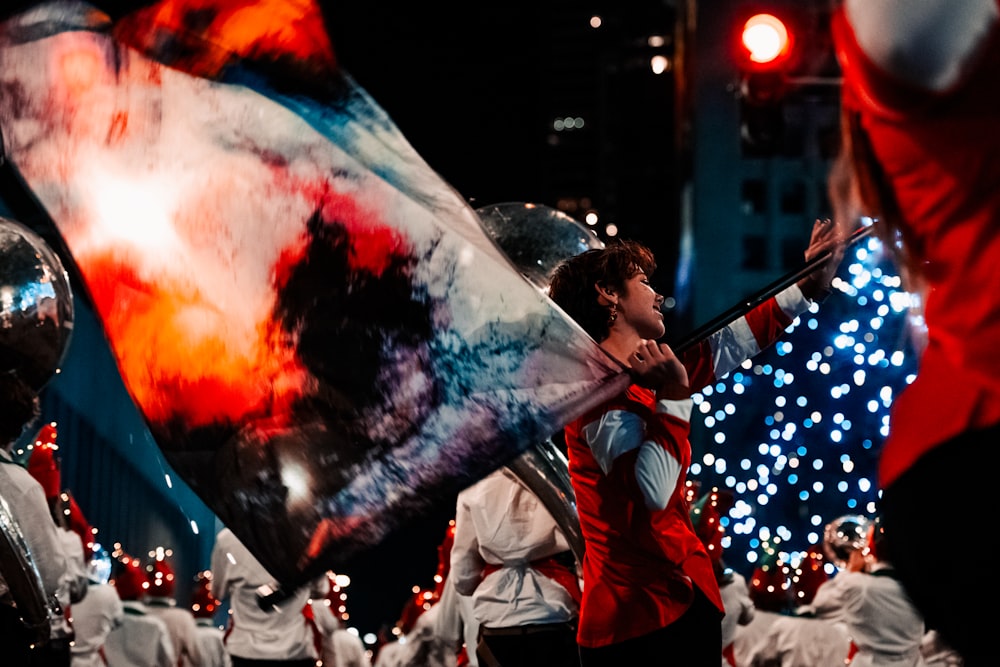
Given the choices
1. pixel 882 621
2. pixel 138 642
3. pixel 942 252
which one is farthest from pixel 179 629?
pixel 942 252

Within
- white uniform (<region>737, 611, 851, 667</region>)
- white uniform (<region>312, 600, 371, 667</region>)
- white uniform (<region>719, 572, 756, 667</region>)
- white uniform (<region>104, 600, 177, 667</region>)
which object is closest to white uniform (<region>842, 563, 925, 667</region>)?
white uniform (<region>719, 572, 756, 667</region>)

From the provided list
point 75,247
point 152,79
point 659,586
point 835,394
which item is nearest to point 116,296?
point 75,247

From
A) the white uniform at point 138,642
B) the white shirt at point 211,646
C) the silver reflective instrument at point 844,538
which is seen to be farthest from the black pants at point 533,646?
the white shirt at point 211,646

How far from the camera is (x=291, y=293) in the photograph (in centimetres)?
305

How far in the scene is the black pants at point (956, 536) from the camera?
183cm

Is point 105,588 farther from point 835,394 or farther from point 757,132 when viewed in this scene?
point 835,394

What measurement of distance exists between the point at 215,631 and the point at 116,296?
8.65 meters

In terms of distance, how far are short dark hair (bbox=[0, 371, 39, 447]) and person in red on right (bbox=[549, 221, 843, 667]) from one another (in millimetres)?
2566

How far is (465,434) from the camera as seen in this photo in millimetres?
2979

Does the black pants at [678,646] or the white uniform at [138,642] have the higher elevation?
the black pants at [678,646]

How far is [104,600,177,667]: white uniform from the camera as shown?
30.6ft

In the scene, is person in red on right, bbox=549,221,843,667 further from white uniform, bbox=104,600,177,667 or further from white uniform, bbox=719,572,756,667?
white uniform, bbox=104,600,177,667

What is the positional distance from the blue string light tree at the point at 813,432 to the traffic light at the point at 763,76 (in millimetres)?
8815

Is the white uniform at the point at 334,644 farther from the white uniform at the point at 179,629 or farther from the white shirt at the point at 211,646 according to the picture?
the white uniform at the point at 179,629
